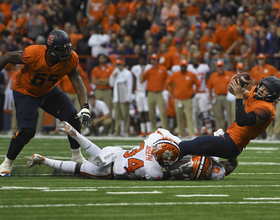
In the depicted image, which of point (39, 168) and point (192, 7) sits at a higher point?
point (192, 7)

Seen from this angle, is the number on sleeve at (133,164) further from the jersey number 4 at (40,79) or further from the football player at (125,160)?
the jersey number 4 at (40,79)

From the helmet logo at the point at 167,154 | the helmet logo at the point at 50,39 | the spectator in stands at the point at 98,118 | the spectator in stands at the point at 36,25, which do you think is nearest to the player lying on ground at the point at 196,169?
the helmet logo at the point at 167,154

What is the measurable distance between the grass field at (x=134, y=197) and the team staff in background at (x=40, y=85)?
0.54 meters

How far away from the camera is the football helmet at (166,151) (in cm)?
568

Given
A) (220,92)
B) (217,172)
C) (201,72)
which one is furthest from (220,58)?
(217,172)

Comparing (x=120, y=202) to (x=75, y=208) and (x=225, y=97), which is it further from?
(x=225, y=97)

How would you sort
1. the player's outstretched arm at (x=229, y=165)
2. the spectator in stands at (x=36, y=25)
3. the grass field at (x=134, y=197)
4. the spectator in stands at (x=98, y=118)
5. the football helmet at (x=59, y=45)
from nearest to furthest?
the grass field at (x=134, y=197), the football helmet at (x=59, y=45), the player's outstretched arm at (x=229, y=165), the spectator in stands at (x=98, y=118), the spectator in stands at (x=36, y=25)

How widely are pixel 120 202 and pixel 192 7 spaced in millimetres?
14358

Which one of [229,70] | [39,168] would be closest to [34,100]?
[39,168]

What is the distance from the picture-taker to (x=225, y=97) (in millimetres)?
13867

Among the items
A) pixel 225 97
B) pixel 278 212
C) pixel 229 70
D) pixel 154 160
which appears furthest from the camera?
pixel 229 70

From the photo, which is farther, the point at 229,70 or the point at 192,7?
the point at 192,7

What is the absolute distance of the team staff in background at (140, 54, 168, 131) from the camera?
46.8ft

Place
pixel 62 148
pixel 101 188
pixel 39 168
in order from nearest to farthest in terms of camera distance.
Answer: pixel 101 188, pixel 39 168, pixel 62 148
